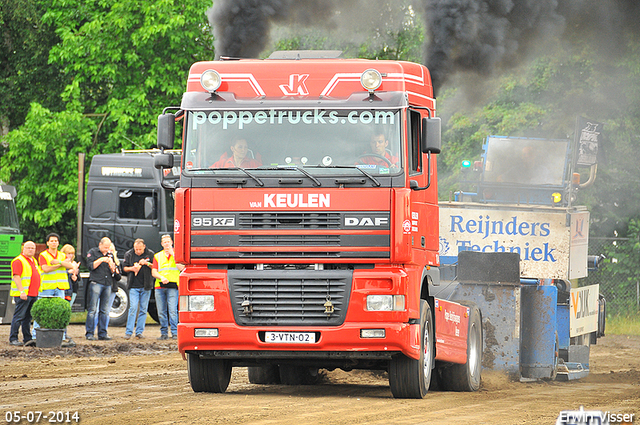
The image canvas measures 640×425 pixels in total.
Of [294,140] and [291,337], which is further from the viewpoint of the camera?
[294,140]

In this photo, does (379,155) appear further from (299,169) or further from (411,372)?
(411,372)

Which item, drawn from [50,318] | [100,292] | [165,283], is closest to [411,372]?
[50,318]

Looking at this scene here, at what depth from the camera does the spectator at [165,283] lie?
1952 cm

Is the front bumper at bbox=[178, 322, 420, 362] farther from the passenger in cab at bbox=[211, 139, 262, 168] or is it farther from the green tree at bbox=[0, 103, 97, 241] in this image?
the green tree at bbox=[0, 103, 97, 241]

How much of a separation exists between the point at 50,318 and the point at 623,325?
45.2 feet

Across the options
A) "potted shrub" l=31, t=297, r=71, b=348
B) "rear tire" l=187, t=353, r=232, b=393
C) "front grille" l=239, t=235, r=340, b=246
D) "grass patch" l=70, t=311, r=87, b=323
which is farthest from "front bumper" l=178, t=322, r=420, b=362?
"grass patch" l=70, t=311, r=87, b=323

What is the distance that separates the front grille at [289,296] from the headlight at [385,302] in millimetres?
235

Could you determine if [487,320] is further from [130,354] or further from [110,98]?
[110,98]

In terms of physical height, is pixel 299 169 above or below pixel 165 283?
above

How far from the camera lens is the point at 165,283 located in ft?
64.5

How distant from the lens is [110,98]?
30.0 meters

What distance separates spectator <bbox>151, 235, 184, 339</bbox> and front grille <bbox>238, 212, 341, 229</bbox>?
32.2ft

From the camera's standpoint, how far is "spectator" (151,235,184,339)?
768 inches

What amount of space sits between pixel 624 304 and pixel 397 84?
16.4 metres
